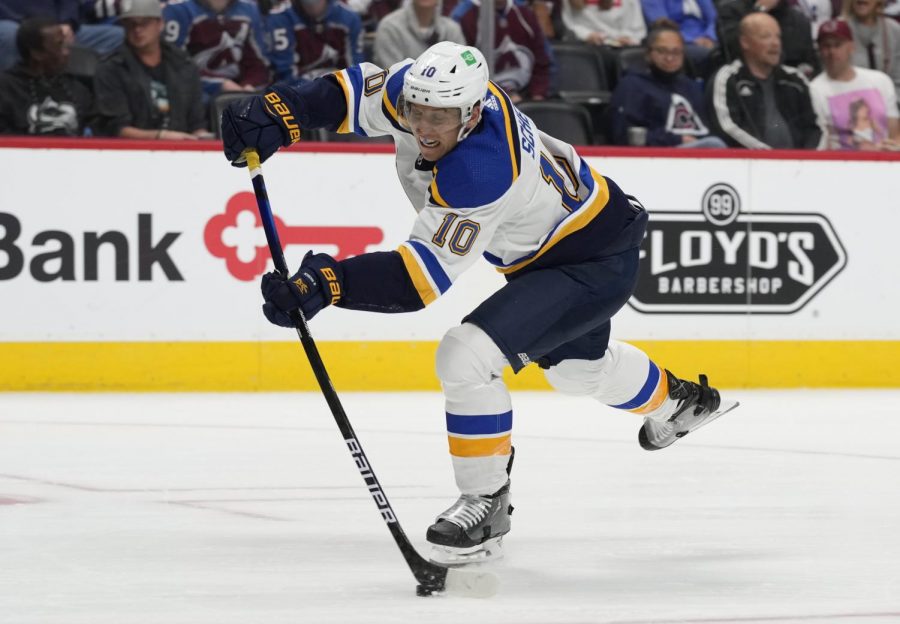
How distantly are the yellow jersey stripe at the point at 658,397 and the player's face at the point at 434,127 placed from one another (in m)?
1.15

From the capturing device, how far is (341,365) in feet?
20.3

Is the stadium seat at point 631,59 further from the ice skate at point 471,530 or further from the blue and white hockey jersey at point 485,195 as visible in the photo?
the ice skate at point 471,530

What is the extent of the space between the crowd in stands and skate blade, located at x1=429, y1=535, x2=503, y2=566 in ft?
11.5

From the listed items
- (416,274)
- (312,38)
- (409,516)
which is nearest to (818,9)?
(312,38)

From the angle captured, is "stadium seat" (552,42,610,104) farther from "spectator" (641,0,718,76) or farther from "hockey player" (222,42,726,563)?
"hockey player" (222,42,726,563)

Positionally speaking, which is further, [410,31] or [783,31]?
[783,31]

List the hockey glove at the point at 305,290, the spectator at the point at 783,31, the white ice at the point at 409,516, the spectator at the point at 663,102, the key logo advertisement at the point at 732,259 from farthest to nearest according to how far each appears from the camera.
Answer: the spectator at the point at 783,31 < the spectator at the point at 663,102 < the key logo advertisement at the point at 732,259 < the hockey glove at the point at 305,290 < the white ice at the point at 409,516

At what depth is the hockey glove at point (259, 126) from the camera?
10.8 feet

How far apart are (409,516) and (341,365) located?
2.60 m

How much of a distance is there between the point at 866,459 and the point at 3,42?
3.86 m

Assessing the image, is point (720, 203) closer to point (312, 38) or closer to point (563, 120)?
point (563, 120)

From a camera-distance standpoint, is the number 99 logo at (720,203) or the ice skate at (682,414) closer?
the ice skate at (682,414)

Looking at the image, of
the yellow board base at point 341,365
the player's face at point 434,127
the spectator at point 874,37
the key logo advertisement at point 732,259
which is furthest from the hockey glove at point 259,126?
the spectator at point 874,37

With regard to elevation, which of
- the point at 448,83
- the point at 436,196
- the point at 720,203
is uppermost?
the point at 448,83
